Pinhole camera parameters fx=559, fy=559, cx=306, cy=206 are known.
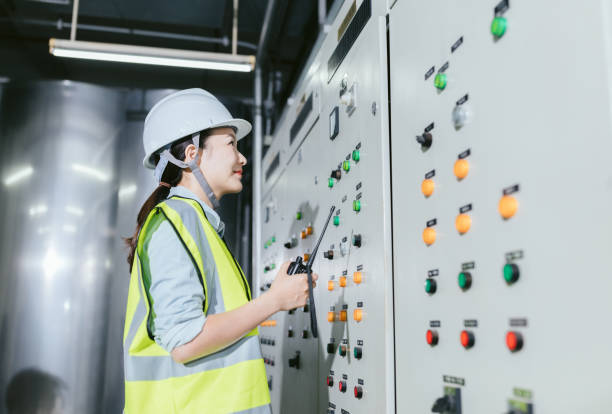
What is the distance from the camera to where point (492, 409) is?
110 cm

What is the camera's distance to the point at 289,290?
1.57 meters

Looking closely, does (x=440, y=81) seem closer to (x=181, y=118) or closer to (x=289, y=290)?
(x=289, y=290)

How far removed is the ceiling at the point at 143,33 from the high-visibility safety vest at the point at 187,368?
424 cm

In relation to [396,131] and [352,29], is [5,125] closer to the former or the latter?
[352,29]

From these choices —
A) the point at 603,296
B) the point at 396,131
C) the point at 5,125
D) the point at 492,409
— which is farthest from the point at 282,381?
the point at 5,125

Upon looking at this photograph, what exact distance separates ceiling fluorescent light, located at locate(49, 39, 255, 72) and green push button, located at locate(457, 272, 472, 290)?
2.91 m

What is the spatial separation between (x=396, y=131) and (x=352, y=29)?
0.65 meters

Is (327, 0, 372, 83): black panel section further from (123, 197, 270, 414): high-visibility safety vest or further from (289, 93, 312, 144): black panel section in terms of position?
(123, 197, 270, 414): high-visibility safety vest

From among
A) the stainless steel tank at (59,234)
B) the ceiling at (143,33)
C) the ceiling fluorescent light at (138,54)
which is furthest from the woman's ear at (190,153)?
the ceiling at (143,33)

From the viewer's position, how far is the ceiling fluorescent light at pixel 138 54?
3.60 metres

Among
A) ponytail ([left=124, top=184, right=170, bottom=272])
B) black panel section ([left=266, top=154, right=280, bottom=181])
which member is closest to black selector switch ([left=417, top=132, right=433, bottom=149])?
ponytail ([left=124, top=184, right=170, bottom=272])

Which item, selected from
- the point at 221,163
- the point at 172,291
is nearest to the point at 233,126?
the point at 221,163

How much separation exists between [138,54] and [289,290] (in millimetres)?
2625

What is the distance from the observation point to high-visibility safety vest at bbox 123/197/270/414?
146 cm
